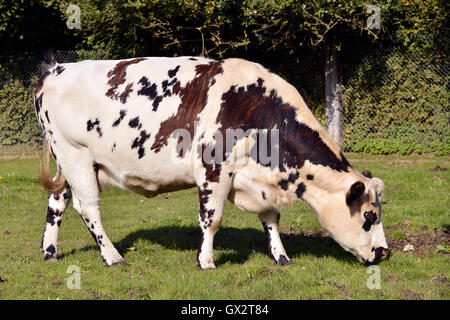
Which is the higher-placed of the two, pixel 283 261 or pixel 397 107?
pixel 283 261

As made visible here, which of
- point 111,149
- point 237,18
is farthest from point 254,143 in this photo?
point 237,18

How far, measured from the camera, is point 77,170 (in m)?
→ 6.94

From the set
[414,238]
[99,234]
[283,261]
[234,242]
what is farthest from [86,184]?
[414,238]

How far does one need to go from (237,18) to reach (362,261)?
32.0 feet

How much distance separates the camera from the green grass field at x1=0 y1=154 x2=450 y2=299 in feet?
18.1

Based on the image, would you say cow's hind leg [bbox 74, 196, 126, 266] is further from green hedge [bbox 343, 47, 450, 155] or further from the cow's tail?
green hedge [bbox 343, 47, 450, 155]

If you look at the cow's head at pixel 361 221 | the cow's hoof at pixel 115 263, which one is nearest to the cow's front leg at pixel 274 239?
the cow's head at pixel 361 221

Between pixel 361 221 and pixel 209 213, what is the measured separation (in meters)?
1.64

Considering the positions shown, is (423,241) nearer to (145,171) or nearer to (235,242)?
(235,242)

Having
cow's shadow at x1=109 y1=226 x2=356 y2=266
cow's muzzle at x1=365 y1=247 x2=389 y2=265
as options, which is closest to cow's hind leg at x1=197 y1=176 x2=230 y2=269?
cow's shadow at x1=109 y1=226 x2=356 y2=266

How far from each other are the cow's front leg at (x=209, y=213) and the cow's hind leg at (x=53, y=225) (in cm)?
196

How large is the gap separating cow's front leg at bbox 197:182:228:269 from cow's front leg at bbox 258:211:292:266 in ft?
2.51

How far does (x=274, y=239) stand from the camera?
Answer: 674 centimetres
